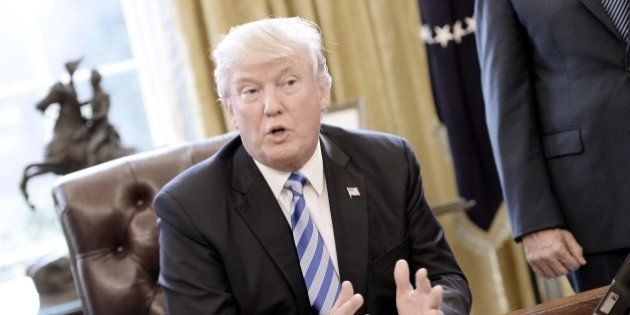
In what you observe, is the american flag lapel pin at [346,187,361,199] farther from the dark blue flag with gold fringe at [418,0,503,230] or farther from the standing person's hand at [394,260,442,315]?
the dark blue flag with gold fringe at [418,0,503,230]

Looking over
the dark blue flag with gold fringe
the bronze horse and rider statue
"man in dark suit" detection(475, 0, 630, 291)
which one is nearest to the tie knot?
"man in dark suit" detection(475, 0, 630, 291)

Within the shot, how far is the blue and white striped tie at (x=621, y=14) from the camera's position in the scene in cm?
223

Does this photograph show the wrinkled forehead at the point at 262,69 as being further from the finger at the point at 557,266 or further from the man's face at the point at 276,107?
the finger at the point at 557,266

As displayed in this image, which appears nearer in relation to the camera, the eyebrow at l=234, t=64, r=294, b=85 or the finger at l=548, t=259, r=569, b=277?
the eyebrow at l=234, t=64, r=294, b=85

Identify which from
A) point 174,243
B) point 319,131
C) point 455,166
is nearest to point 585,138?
point 319,131

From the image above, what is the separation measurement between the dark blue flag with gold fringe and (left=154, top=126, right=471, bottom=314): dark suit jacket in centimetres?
155

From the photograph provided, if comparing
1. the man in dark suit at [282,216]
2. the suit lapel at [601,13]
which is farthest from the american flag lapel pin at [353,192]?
the suit lapel at [601,13]

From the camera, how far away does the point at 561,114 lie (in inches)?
93.5

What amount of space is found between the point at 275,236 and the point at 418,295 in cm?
41

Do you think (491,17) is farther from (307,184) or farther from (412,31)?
(412,31)

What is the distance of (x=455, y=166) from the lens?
383 centimetres

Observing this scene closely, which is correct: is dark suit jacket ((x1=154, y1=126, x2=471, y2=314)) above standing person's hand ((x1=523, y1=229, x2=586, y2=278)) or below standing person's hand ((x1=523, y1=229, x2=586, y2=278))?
above

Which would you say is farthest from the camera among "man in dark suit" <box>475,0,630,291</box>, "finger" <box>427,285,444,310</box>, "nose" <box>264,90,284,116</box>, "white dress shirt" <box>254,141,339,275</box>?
"man in dark suit" <box>475,0,630,291</box>

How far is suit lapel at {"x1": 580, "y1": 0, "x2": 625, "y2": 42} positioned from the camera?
2252 mm
